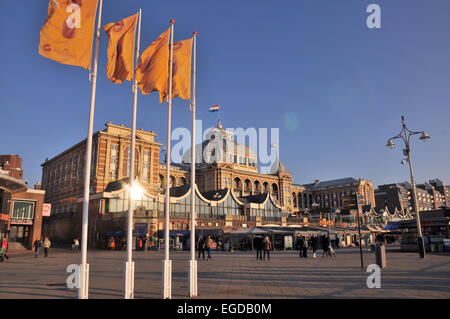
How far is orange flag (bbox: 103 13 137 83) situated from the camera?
11.9 m

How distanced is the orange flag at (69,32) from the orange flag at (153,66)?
2132 millimetres

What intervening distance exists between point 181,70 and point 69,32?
4.11 m

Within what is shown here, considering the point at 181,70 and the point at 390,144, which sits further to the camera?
the point at 390,144

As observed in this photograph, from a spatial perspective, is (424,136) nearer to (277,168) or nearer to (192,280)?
(192,280)

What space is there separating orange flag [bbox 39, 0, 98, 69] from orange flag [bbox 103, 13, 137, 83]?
3.74ft

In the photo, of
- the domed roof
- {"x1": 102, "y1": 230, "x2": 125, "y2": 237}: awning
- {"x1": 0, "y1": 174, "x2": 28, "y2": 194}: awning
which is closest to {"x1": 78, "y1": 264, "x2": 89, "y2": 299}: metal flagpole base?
{"x1": 0, "y1": 174, "x2": 28, "y2": 194}: awning

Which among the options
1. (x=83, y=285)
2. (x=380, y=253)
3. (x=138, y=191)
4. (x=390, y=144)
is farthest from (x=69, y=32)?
(x=138, y=191)

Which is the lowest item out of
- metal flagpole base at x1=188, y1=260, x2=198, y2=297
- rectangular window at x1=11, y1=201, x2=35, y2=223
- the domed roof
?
metal flagpole base at x1=188, y1=260, x2=198, y2=297

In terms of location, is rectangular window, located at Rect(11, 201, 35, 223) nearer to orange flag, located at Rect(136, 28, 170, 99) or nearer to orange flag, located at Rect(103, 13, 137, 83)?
orange flag, located at Rect(103, 13, 137, 83)

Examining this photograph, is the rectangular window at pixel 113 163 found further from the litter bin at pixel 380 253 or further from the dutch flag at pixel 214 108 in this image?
the litter bin at pixel 380 253

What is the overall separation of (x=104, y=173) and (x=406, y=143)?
160 feet

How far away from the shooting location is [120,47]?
11930mm
